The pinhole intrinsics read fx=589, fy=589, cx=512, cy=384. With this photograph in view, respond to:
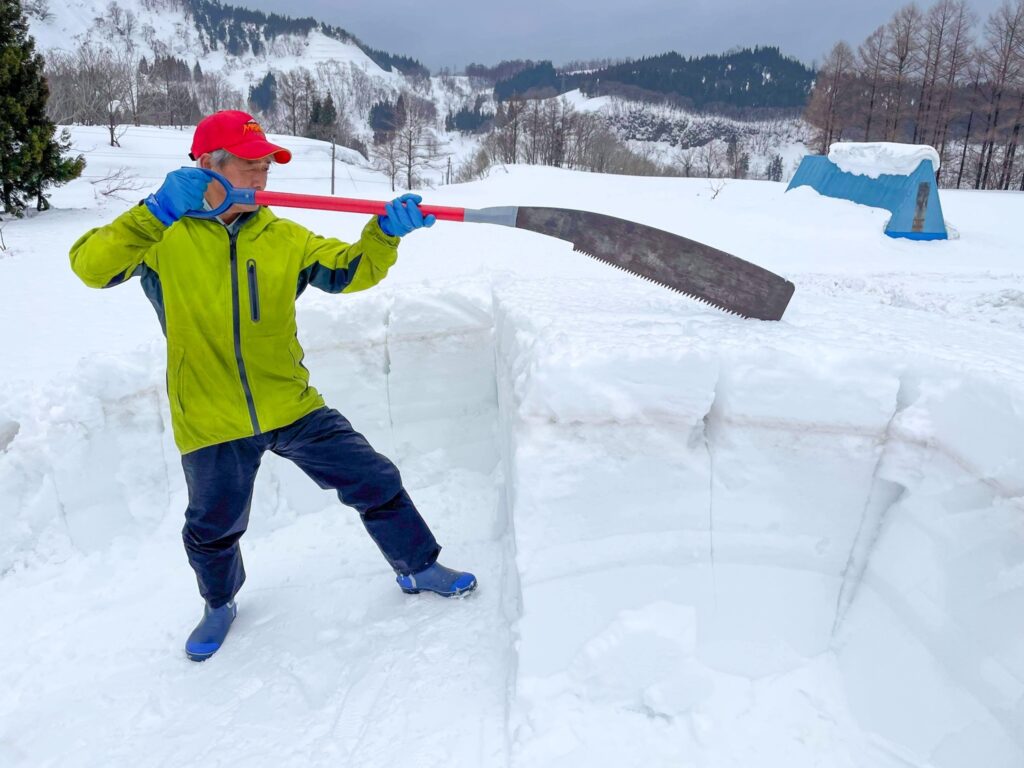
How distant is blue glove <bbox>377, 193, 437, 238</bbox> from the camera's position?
6.76 feet

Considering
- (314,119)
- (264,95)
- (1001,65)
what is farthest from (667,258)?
(264,95)

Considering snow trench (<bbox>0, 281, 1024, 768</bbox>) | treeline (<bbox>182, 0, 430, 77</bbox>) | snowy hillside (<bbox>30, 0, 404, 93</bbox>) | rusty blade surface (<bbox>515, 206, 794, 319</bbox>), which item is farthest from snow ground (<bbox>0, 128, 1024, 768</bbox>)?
treeline (<bbox>182, 0, 430, 77</bbox>)

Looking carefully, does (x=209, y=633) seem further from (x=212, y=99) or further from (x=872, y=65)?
(x=212, y=99)

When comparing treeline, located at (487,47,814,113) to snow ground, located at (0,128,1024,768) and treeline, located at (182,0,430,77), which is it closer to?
treeline, located at (182,0,430,77)

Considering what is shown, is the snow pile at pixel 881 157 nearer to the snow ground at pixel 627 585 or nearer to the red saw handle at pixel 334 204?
the snow ground at pixel 627 585

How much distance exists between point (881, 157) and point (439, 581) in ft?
49.6

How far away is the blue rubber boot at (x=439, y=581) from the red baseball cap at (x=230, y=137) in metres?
1.66

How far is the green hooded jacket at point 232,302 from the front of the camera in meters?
1.92

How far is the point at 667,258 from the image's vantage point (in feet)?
8.04

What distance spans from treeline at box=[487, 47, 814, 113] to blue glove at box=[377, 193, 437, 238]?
336 ft

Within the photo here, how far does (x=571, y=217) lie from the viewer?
96.2 inches

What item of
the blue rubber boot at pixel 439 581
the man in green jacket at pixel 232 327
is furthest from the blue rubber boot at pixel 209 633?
the blue rubber boot at pixel 439 581

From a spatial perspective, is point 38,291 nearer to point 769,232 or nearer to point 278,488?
point 278,488

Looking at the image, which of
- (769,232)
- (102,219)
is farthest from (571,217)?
(102,219)
